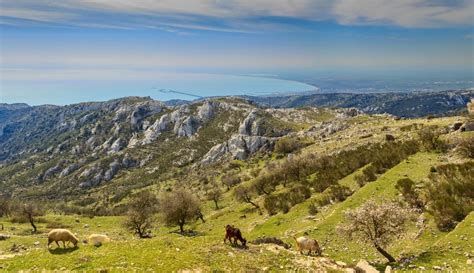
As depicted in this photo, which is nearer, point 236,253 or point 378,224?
point 236,253

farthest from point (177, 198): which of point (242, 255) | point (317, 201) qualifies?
point (242, 255)

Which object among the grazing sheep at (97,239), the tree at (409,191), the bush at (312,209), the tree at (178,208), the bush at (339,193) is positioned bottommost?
the tree at (178,208)

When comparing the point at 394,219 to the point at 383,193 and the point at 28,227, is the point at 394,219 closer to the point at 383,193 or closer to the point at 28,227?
the point at 383,193

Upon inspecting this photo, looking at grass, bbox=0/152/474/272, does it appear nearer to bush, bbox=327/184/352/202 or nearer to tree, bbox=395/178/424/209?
tree, bbox=395/178/424/209

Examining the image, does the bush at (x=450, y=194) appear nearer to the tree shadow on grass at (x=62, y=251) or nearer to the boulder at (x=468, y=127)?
the boulder at (x=468, y=127)

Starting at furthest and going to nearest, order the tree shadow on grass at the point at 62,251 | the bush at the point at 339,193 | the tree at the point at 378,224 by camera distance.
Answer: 1. the bush at the point at 339,193
2. the tree at the point at 378,224
3. the tree shadow on grass at the point at 62,251

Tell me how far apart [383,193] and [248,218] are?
2816cm

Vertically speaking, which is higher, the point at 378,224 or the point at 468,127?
the point at 468,127

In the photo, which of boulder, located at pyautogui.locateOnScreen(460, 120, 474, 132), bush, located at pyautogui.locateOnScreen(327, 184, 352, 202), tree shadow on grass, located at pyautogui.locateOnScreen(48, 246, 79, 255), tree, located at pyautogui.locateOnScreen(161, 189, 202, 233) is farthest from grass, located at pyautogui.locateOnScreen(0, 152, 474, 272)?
boulder, located at pyautogui.locateOnScreen(460, 120, 474, 132)

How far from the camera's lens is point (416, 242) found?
32.2 metres

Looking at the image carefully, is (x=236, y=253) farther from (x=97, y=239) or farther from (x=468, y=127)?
(x=468, y=127)

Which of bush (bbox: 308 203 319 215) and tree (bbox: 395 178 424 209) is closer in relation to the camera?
tree (bbox: 395 178 424 209)

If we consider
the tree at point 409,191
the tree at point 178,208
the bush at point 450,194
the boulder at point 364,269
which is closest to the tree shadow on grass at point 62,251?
the boulder at point 364,269

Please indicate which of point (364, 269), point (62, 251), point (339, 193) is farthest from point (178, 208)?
point (364, 269)
